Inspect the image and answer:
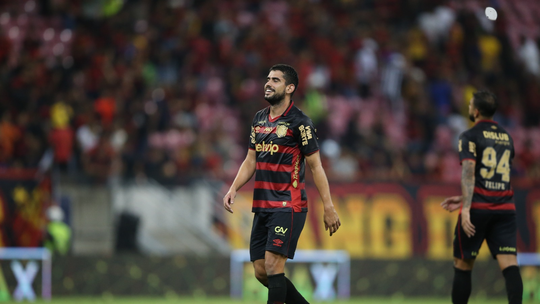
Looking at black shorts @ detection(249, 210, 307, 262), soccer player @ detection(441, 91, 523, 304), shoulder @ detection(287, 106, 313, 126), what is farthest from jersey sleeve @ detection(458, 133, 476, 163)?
black shorts @ detection(249, 210, 307, 262)

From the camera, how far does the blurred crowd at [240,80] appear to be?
1416 cm

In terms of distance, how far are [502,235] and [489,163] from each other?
30.6 inches

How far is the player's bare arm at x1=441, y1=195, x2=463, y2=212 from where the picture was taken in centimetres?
807

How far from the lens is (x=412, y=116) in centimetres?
1733

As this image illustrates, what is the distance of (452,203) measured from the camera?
8164 millimetres

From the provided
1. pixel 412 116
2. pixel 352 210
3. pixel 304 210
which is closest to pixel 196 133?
pixel 352 210

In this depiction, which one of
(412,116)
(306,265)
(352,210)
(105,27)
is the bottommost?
(306,265)

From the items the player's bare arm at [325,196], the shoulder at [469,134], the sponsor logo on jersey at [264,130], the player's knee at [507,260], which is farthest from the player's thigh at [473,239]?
the sponsor logo on jersey at [264,130]

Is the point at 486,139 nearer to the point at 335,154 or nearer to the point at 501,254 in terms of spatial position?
the point at 501,254

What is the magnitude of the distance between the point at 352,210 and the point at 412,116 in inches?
181

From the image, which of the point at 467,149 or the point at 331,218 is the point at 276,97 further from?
the point at 467,149

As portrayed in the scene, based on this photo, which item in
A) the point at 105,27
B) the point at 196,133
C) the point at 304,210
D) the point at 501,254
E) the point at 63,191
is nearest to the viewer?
the point at 304,210

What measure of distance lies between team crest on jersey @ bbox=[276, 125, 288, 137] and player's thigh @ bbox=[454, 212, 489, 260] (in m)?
2.29

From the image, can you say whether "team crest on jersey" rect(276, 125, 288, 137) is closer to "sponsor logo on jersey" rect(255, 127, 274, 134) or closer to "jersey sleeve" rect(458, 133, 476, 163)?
"sponsor logo on jersey" rect(255, 127, 274, 134)
